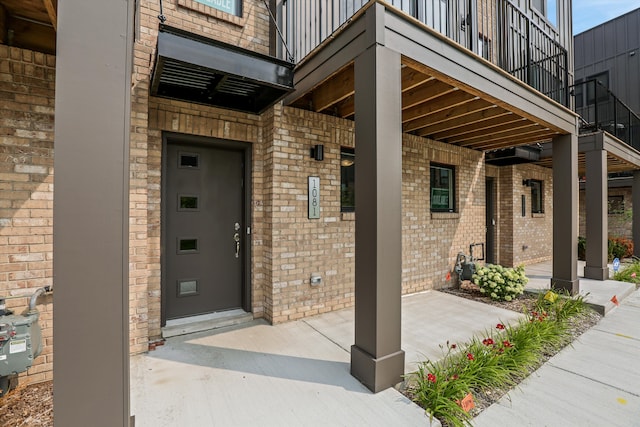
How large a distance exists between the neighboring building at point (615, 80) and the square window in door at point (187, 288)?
13.4m

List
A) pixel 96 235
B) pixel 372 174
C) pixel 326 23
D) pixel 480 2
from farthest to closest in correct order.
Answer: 1. pixel 480 2
2. pixel 326 23
3. pixel 372 174
4. pixel 96 235

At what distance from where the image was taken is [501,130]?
532 centimetres

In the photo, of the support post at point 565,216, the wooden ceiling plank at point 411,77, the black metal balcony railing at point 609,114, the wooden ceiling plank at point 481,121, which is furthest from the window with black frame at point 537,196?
the wooden ceiling plank at point 411,77

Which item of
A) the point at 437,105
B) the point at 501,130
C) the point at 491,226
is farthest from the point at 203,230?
the point at 491,226

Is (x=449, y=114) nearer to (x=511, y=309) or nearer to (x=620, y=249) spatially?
(x=511, y=309)

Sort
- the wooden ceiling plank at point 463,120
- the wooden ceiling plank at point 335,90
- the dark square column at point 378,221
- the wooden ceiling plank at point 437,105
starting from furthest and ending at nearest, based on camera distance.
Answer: the wooden ceiling plank at point 463,120
the wooden ceiling plank at point 437,105
the wooden ceiling plank at point 335,90
the dark square column at point 378,221

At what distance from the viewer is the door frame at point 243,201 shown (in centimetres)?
344

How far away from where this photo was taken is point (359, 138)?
2652 millimetres

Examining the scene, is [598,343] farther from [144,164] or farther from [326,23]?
[144,164]

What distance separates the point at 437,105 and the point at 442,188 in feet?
7.66

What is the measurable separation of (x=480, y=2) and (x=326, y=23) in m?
5.40

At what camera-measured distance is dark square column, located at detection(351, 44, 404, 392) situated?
2.48 metres

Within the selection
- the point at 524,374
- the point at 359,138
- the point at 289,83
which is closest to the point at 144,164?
the point at 289,83

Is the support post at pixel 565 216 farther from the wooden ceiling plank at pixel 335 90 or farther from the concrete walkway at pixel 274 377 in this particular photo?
the wooden ceiling plank at pixel 335 90
